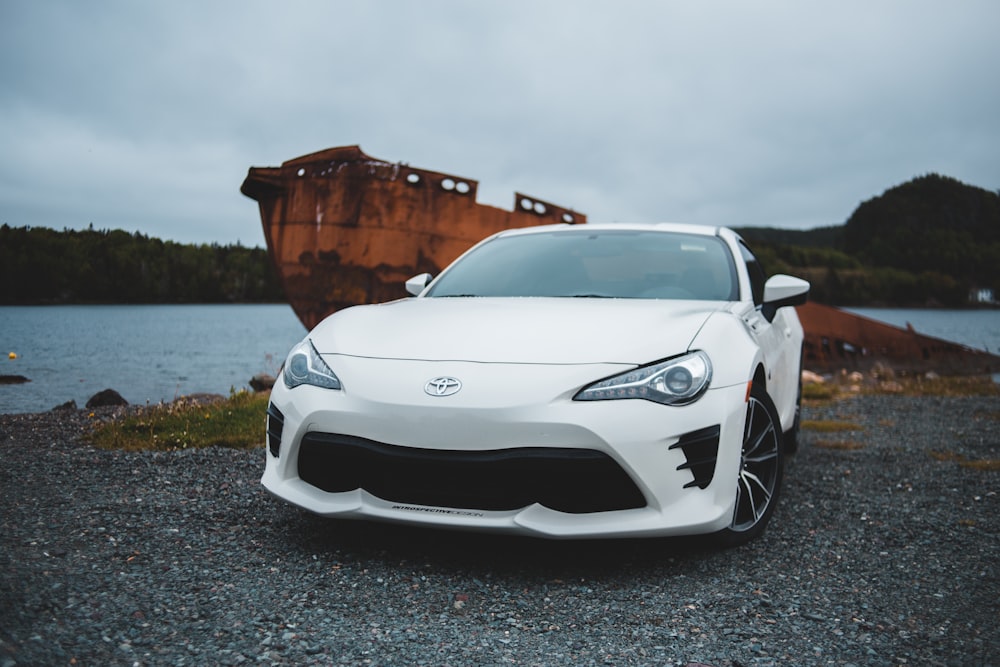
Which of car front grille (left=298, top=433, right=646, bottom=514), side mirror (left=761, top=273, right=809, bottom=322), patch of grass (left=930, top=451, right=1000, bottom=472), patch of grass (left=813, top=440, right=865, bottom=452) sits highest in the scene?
side mirror (left=761, top=273, right=809, bottom=322)

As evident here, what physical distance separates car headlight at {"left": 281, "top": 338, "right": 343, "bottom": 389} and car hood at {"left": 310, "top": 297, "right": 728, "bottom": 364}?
0.05m

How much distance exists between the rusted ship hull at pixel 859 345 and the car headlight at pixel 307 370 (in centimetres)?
1552

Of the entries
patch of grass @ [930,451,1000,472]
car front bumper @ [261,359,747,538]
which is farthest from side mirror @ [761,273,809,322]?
patch of grass @ [930,451,1000,472]

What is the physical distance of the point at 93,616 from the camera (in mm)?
2133

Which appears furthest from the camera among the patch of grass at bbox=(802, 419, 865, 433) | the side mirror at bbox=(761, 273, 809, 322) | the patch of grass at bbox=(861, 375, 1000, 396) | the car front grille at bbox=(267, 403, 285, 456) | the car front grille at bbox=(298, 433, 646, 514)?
the patch of grass at bbox=(861, 375, 1000, 396)

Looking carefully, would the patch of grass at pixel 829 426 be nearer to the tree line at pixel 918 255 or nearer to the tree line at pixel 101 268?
Answer: the tree line at pixel 101 268

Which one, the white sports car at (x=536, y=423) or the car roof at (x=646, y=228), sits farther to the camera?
the car roof at (x=646, y=228)

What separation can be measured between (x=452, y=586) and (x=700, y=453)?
3.13ft

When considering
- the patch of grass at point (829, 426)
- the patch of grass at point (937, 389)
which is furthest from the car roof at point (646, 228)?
the patch of grass at point (937, 389)

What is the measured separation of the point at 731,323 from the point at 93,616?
2427 millimetres

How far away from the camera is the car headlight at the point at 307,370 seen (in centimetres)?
278

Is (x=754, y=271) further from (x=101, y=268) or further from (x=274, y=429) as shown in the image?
(x=101, y=268)

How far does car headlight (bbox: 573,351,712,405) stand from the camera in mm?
2520

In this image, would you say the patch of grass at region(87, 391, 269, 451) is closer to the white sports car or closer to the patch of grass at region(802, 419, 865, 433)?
the white sports car
